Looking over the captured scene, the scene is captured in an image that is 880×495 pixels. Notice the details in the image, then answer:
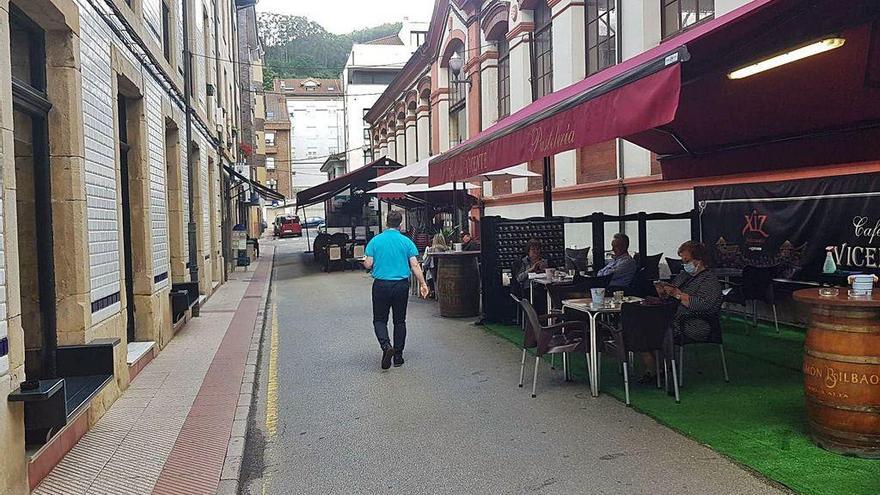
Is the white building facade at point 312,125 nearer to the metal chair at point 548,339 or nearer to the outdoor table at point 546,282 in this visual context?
the outdoor table at point 546,282

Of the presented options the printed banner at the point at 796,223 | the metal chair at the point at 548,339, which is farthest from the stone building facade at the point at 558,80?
the metal chair at the point at 548,339

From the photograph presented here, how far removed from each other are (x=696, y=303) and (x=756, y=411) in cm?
121

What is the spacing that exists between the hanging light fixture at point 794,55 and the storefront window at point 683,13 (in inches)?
208

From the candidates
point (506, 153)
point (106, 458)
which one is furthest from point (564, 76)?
point (106, 458)

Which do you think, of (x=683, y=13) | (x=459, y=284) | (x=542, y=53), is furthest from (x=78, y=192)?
(x=542, y=53)

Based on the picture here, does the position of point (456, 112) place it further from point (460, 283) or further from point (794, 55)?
point (794, 55)

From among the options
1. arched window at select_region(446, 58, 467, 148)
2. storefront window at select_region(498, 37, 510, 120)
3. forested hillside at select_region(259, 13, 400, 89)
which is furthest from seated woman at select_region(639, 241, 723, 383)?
forested hillside at select_region(259, 13, 400, 89)

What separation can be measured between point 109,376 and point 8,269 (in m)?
1.72

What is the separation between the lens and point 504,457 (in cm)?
491

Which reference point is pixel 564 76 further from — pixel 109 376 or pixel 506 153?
pixel 109 376

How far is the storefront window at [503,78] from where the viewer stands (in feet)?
62.6

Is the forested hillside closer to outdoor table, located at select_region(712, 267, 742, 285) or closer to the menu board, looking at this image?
the menu board

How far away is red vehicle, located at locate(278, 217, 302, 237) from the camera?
54.7m

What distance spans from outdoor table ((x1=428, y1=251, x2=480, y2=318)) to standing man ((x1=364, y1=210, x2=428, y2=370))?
140 inches
